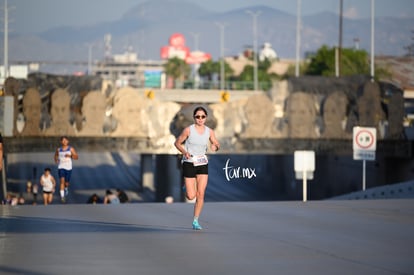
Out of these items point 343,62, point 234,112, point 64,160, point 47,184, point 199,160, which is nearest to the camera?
point 199,160

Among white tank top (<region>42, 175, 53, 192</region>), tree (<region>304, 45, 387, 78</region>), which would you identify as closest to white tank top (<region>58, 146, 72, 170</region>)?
white tank top (<region>42, 175, 53, 192</region>)

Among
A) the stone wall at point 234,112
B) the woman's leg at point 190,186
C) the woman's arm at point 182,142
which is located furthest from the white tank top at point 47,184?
the stone wall at point 234,112

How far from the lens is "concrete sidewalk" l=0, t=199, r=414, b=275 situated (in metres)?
13.5

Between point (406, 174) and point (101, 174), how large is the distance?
185ft

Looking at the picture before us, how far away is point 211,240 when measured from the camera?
16.8 meters

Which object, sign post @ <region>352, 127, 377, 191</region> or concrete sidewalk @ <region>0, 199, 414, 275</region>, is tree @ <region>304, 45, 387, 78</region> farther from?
concrete sidewalk @ <region>0, 199, 414, 275</region>

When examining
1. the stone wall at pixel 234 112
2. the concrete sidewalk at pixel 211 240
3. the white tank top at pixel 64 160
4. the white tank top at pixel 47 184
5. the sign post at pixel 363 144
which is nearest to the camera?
the concrete sidewalk at pixel 211 240

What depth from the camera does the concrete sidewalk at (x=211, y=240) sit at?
13.5 metres

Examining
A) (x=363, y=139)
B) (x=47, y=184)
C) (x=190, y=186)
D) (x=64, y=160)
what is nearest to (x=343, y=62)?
(x=363, y=139)

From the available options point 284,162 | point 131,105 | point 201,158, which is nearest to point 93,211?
point 201,158

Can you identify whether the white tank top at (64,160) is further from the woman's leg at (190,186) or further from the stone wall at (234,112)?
the stone wall at (234,112)

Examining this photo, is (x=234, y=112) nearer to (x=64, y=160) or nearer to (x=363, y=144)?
(x=363, y=144)

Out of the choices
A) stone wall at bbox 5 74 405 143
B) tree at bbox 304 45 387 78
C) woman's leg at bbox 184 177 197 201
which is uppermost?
tree at bbox 304 45 387 78

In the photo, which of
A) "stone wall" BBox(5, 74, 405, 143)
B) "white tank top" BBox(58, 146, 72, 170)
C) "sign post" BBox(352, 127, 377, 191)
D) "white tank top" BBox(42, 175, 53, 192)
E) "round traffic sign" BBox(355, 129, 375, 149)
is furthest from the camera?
"stone wall" BBox(5, 74, 405, 143)
